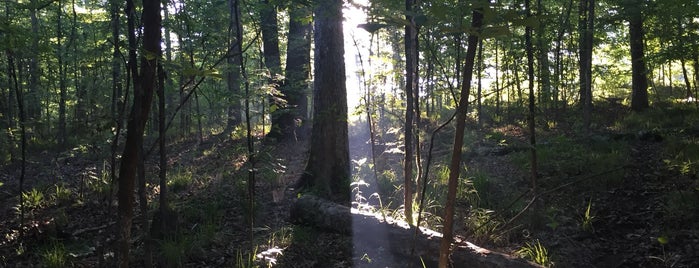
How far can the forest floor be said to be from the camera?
458 centimetres

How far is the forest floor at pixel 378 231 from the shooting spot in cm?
458

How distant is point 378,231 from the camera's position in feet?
16.7

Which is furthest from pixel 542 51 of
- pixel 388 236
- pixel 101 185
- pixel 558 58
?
pixel 101 185

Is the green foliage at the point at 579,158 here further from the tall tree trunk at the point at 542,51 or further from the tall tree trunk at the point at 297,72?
the tall tree trunk at the point at 297,72

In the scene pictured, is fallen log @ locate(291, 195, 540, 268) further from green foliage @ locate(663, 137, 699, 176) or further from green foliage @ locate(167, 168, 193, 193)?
green foliage @ locate(663, 137, 699, 176)

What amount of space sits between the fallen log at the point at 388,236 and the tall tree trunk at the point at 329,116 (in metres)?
1.01

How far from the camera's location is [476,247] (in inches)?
166

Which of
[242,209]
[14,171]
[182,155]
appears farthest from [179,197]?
[14,171]

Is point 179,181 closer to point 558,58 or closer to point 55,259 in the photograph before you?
point 55,259

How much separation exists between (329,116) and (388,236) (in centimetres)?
271

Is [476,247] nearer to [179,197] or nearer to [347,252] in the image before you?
[347,252]

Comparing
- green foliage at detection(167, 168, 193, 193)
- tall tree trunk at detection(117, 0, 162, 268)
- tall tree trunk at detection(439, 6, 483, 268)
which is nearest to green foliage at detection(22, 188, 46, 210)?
green foliage at detection(167, 168, 193, 193)

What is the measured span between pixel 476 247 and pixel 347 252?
1.57 metres

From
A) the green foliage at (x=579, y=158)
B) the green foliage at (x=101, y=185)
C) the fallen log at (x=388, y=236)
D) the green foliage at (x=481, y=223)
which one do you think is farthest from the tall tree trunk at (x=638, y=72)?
the green foliage at (x=101, y=185)
